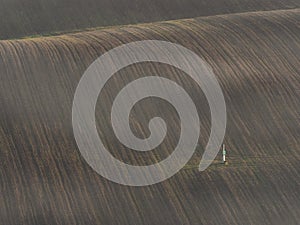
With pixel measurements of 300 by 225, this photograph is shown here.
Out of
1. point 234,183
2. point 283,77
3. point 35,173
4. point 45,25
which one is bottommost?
point 45,25

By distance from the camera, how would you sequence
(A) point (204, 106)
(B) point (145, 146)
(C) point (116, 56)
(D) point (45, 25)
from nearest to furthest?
(B) point (145, 146) → (A) point (204, 106) → (C) point (116, 56) → (D) point (45, 25)

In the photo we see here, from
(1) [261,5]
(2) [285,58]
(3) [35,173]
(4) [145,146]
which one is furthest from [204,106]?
(1) [261,5]

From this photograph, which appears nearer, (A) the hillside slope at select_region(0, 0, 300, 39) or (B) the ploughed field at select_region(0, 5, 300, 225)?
(B) the ploughed field at select_region(0, 5, 300, 225)

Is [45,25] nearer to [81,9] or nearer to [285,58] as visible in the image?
[81,9]

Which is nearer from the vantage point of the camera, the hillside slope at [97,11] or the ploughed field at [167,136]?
the ploughed field at [167,136]
